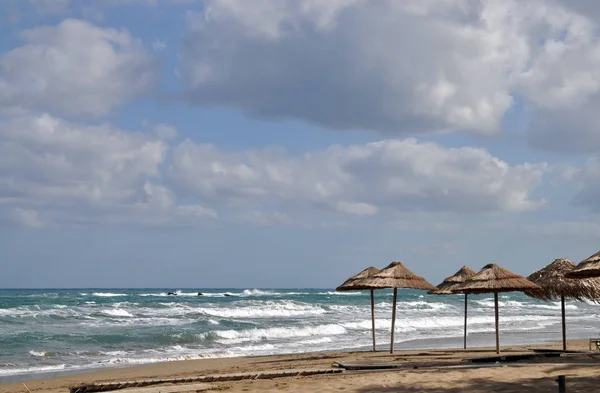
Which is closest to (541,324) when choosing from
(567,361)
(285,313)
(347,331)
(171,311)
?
(347,331)

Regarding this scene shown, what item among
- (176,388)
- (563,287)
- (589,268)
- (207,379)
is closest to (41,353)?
(207,379)

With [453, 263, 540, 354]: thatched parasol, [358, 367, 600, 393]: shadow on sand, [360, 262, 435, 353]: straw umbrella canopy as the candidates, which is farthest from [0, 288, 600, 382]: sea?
[358, 367, 600, 393]: shadow on sand

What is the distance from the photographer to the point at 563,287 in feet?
57.5

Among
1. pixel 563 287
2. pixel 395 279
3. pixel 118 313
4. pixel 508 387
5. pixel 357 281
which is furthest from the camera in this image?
pixel 118 313

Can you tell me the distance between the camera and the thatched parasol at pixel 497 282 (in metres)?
16.8

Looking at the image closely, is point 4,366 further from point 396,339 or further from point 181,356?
point 396,339

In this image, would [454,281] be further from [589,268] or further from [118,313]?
[118,313]

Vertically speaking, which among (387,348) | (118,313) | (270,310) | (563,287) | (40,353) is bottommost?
(40,353)

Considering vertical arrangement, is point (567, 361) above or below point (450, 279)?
below

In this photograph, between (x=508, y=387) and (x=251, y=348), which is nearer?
(x=508, y=387)

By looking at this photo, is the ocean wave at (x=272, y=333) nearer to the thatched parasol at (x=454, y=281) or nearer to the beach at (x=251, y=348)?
the beach at (x=251, y=348)

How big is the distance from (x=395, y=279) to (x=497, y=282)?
240 centimetres

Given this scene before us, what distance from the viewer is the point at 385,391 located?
34.7ft

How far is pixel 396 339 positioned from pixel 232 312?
17.1 meters
